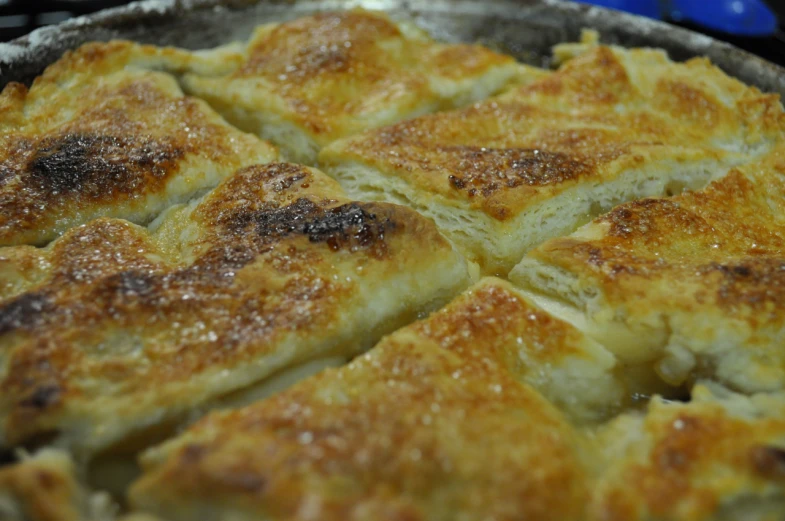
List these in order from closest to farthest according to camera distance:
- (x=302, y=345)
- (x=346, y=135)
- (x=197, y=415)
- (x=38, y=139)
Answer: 1. (x=197, y=415)
2. (x=302, y=345)
3. (x=38, y=139)
4. (x=346, y=135)

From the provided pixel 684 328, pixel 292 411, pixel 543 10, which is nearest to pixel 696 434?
pixel 684 328

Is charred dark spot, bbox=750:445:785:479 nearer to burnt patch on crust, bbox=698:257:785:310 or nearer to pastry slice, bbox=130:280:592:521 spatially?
pastry slice, bbox=130:280:592:521

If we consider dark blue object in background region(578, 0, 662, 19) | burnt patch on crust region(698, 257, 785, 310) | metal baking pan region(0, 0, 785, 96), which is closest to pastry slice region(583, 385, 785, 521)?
burnt patch on crust region(698, 257, 785, 310)

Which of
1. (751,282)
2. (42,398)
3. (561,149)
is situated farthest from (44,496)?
(561,149)

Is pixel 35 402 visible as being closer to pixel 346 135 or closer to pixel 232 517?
pixel 232 517

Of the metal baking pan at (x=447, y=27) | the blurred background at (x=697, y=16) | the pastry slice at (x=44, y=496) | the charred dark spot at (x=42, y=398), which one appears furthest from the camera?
the blurred background at (x=697, y=16)

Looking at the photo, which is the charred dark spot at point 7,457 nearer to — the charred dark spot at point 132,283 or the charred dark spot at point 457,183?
the charred dark spot at point 132,283

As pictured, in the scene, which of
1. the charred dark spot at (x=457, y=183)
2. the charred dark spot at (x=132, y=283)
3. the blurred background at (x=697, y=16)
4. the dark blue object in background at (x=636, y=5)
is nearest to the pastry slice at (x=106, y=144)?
the charred dark spot at (x=132, y=283)
